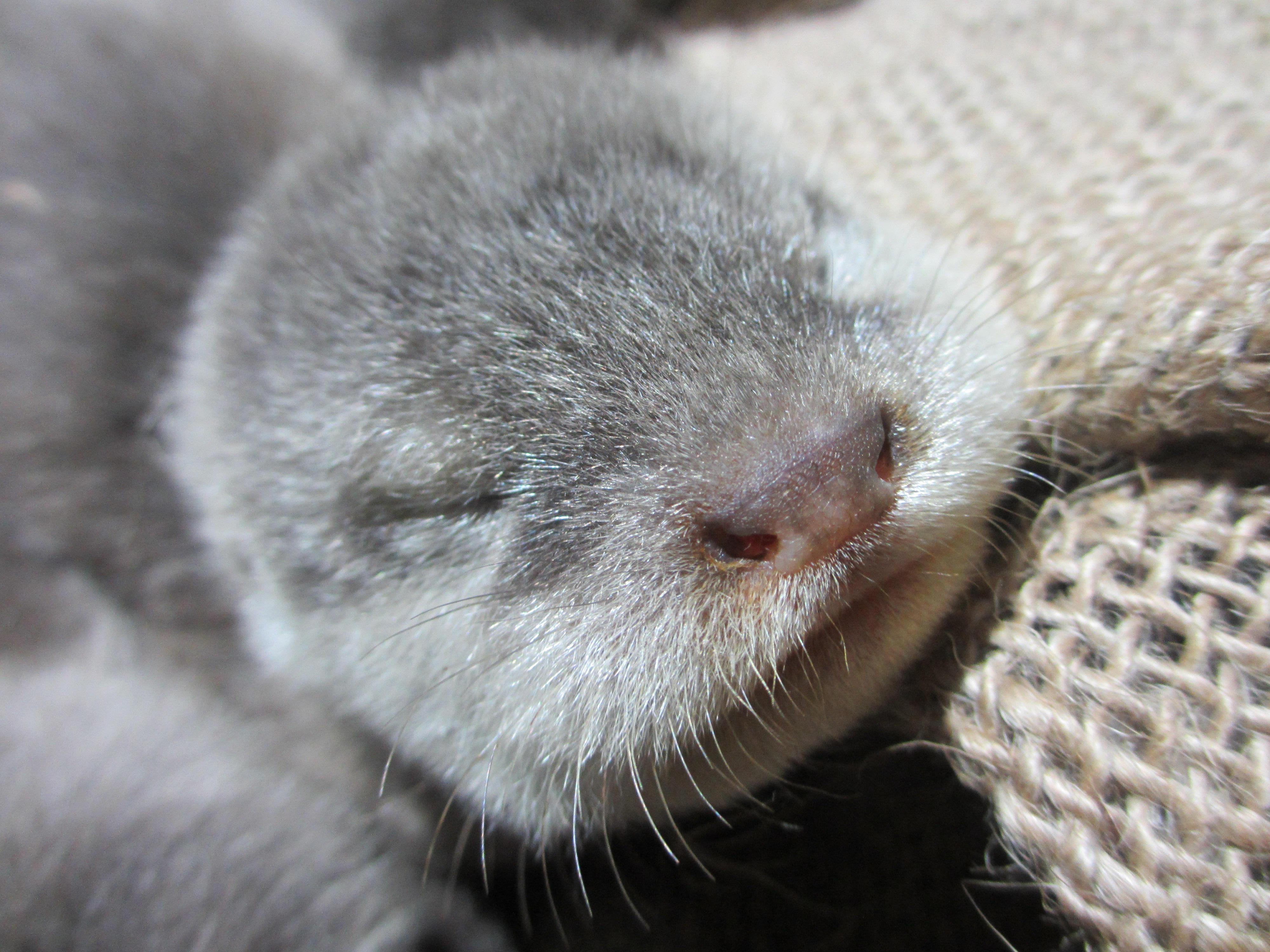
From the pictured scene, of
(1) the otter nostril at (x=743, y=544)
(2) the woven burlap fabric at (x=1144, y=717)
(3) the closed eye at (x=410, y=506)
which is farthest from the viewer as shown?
(3) the closed eye at (x=410, y=506)

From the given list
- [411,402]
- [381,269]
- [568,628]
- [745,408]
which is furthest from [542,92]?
[568,628]

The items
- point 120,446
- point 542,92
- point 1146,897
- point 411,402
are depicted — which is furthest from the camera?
point 120,446

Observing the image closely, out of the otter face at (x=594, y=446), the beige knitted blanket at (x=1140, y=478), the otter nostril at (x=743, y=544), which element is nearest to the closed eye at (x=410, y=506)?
the otter face at (x=594, y=446)

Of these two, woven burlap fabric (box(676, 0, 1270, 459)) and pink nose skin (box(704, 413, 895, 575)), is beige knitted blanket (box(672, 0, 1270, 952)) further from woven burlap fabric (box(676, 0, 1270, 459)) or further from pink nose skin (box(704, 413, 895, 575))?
pink nose skin (box(704, 413, 895, 575))

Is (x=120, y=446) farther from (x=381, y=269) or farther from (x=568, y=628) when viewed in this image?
(x=568, y=628)

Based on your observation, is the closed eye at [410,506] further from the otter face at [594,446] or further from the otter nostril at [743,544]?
the otter nostril at [743,544]

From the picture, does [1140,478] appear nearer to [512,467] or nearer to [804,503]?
[804,503]

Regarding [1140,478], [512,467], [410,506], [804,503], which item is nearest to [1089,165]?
[1140,478]
